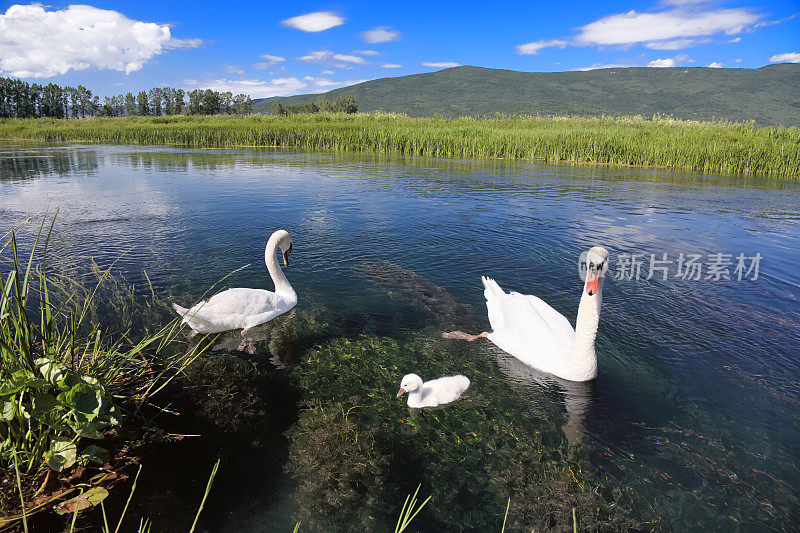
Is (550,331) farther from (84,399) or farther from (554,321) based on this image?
(84,399)

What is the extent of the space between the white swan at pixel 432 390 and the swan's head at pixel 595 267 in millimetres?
1492

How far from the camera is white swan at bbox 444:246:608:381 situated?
14.1 feet

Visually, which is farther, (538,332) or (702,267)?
(702,267)

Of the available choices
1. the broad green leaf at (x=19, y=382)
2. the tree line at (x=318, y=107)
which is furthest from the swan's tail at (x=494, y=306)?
the tree line at (x=318, y=107)

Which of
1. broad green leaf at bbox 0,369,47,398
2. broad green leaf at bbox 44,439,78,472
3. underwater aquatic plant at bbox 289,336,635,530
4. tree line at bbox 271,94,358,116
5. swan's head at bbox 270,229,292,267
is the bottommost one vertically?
underwater aquatic plant at bbox 289,336,635,530

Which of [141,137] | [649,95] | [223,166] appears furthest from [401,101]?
[223,166]

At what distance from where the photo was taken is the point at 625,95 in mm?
165875

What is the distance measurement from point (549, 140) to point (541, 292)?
21.1 m

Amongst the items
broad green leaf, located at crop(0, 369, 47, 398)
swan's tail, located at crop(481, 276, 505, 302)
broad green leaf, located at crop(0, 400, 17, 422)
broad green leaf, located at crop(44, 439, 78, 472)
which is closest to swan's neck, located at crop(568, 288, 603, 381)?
swan's tail, located at crop(481, 276, 505, 302)

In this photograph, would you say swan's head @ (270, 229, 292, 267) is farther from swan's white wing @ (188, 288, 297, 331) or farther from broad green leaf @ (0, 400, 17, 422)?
broad green leaf @ (0, 400, 17, 422)

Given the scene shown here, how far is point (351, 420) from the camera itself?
397 cm

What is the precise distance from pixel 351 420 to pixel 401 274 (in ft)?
12.4

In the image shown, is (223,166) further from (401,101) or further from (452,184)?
(401,101)

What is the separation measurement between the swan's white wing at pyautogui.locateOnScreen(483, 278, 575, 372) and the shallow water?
0.19m
